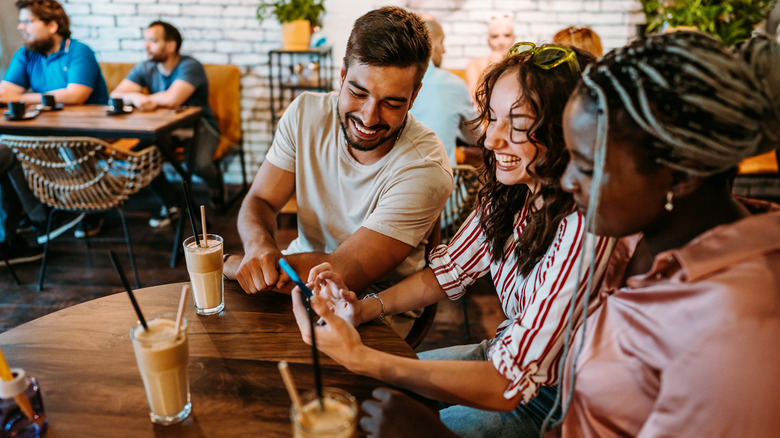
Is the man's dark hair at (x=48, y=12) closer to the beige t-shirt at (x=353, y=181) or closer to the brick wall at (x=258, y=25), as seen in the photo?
the brick wall at (x=258, y=25)

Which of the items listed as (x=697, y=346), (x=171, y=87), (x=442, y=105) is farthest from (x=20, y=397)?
(x=171, y=87)

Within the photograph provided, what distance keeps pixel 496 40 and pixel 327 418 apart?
13.0 feet

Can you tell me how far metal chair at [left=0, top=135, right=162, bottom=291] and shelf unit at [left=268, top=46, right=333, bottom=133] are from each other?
5.03 feet

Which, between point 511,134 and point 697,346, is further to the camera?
point 511,134

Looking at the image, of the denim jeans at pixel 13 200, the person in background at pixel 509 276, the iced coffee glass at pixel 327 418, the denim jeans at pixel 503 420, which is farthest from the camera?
the denim jeans at pixel 13 200

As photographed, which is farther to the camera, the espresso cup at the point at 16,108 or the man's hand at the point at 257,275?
the espresso cup at the point at 16,108

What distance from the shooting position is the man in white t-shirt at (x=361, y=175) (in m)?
1.52

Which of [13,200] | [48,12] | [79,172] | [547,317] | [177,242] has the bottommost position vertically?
[177,242]

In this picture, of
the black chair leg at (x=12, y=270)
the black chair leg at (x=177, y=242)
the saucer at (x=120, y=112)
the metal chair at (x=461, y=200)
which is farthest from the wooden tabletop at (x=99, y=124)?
the metal chair at (x=461, y=200)

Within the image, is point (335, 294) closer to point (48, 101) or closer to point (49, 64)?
point (48, 101)

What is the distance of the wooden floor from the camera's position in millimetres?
2795

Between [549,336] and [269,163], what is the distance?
1.19m

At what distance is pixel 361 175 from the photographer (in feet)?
5.69

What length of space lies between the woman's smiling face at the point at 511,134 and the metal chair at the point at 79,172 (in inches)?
86.9
